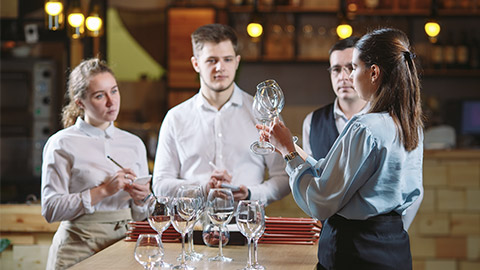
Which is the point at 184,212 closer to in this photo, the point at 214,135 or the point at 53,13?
the point at 214,135

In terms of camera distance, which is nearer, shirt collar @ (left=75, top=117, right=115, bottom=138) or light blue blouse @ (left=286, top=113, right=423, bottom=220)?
light blue blouse @ (left=286, top=113, right=423, bottom=220)

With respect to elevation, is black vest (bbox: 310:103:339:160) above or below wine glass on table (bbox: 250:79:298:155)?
below

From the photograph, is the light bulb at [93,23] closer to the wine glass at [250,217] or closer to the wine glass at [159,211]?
the wine glass at [159,211]

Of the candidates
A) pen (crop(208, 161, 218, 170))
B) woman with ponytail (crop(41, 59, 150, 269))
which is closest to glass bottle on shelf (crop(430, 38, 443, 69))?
pen (crop(208, 161, 218, 170))

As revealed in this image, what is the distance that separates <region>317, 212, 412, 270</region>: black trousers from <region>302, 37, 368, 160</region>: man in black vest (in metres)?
0.93

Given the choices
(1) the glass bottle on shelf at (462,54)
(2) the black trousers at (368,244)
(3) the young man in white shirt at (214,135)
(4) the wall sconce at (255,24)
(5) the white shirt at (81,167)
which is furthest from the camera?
(1) the glass bottle on shelf at (462,54)

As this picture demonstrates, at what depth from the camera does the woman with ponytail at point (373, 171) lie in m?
2.07

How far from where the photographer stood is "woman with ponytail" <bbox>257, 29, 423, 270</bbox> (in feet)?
6.78

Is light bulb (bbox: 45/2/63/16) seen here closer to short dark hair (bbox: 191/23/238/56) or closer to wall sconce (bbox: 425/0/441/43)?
short dark hair (bbox: 191/23/238/56)

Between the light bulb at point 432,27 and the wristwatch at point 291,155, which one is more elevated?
the light bulb at point 432,27

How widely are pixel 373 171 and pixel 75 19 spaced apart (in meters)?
2.84

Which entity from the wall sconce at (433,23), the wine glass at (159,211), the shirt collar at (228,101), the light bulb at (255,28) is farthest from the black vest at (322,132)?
the wall sconce at (433,23)

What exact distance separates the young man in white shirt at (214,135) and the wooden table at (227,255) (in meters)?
0.52

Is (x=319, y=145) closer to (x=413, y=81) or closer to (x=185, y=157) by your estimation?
(x=185, y=157)
